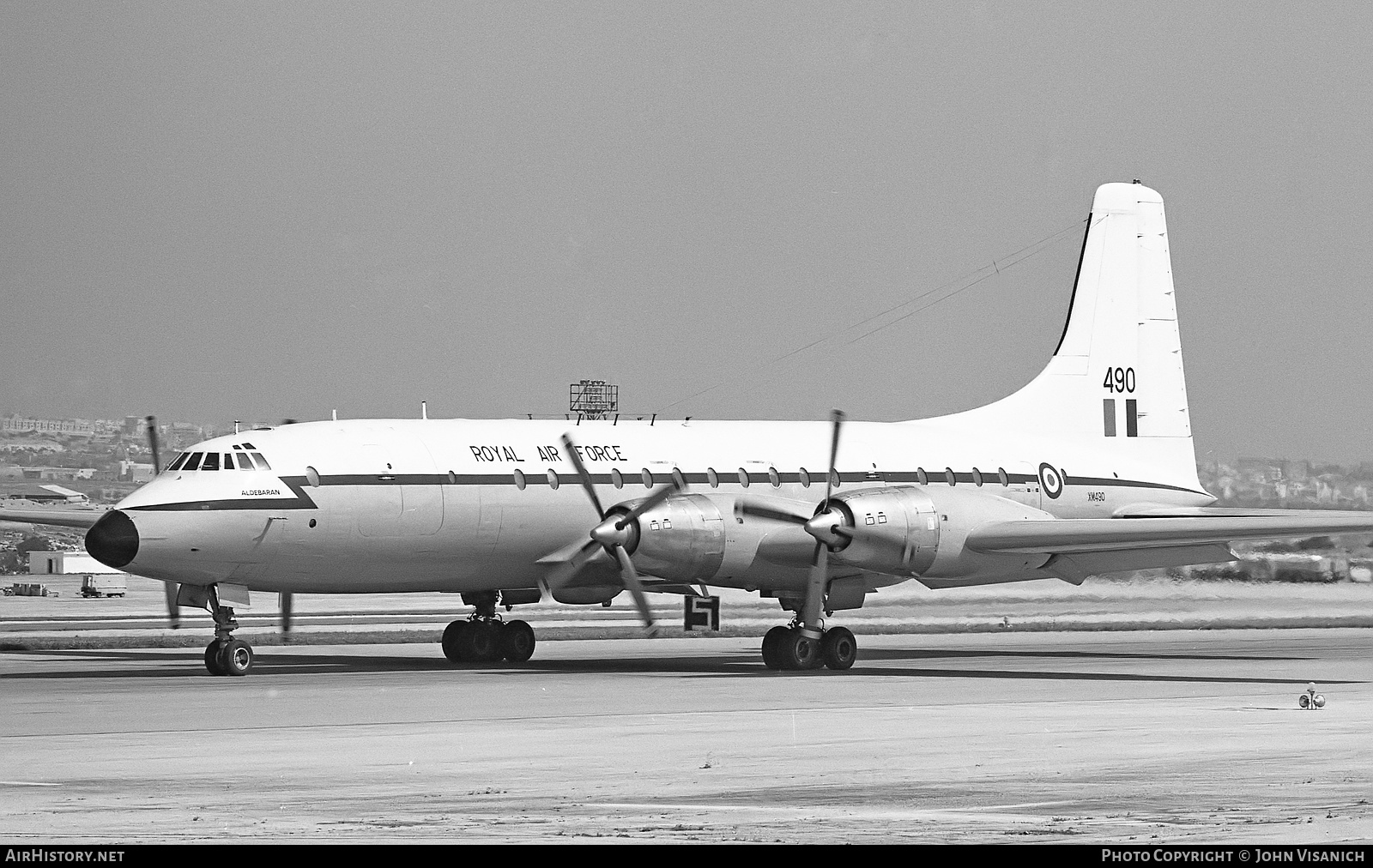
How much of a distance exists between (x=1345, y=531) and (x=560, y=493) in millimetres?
11559

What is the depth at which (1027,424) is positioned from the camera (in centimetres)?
3453

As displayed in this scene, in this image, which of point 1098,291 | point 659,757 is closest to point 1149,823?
point 659,757

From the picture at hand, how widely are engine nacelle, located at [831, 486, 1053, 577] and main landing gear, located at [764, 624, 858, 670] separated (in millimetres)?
1334

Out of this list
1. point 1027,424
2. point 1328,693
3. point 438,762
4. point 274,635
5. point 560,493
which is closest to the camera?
point 438,762

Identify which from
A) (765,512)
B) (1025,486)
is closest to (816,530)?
(765,512)

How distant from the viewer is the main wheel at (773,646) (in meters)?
27.7

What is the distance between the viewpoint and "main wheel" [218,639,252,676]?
26.2 metres

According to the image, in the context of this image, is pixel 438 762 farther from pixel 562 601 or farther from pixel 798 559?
pixel 562 601

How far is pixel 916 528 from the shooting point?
2662 cm

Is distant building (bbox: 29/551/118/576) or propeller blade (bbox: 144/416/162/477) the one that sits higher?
distant building (bbox: 29/551/118/576)

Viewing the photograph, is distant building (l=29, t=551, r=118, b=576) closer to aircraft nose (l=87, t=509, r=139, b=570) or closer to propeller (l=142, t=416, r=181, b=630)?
propeller (l=142, t=416, r=181, b=630)

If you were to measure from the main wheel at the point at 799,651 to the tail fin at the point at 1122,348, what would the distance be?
961cm

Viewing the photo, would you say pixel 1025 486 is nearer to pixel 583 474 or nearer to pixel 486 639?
pixel 583 474

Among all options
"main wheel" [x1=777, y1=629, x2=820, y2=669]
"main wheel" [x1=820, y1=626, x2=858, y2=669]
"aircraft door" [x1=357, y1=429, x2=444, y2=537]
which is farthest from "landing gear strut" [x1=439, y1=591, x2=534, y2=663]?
"main wheel" [x1=820, y1=626, x2=858, y2=669]
